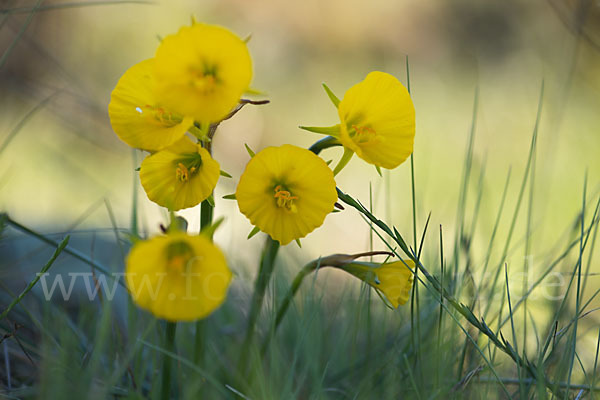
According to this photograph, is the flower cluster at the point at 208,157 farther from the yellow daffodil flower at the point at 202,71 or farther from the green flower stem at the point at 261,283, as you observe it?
the green flower stem at the point at 261,283

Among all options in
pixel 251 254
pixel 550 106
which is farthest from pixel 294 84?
pixel 251 254

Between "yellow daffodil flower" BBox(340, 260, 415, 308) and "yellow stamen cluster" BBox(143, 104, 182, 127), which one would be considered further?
"yellow daffodil flower" BBox(340, 260, 415, 308)

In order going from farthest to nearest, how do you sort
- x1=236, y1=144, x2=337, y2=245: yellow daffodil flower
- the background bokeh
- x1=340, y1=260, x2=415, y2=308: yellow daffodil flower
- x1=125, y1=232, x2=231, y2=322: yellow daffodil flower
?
the background bokeh < x1=340, y1=260, x2=415, y2=308: yellow daffodil flower < x1=236, y1=144, x2=337, y2=245: yellow daffodil flower < x1=125, y1=232, x2=231, y2=322: yellow daffodil flower

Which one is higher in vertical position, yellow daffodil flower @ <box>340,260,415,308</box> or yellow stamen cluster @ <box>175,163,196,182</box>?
yellow stamen cluster @ <box>175,163,196,182</box>

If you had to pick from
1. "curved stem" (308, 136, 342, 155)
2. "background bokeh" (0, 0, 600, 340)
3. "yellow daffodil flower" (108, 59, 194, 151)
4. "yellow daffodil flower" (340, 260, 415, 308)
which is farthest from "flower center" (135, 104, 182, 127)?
"background bokeh" (0, 0, 600, 340)

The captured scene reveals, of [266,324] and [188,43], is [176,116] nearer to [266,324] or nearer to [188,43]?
[188,43]

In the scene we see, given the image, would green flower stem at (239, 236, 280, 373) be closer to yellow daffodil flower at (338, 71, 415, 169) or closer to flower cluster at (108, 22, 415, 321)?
flower cluster at (108, 22, 415, 321)

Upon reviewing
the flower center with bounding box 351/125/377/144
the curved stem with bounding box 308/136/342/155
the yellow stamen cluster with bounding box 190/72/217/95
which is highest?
the yellow stamen cluster with bounding box 190/72/217/95
